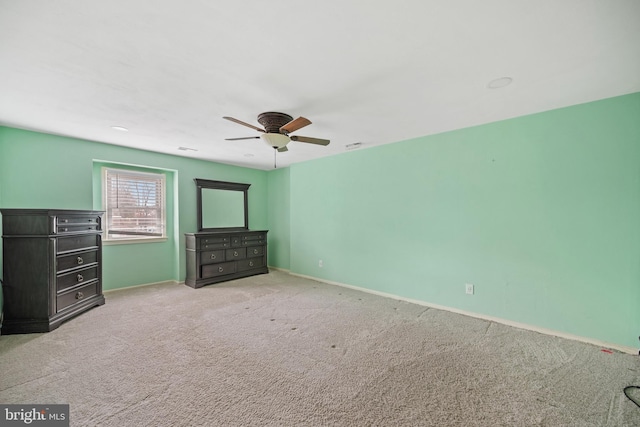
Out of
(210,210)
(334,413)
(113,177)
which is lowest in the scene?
(334,413)

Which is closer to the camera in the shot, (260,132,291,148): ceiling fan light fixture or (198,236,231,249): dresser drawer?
(260,132,291,148): ceiling fan light fixture

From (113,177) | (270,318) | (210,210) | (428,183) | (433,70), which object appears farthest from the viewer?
(210,210)

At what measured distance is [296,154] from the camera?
4586 millimetres

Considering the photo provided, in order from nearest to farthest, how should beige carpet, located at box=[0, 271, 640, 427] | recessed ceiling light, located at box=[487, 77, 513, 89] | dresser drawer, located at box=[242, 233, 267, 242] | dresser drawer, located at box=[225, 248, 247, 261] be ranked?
beige carpet, located at box=[0, 271, 640, 427] < recessed ceiling light, located at box=[487, 77, 513, 89] < dresser drawer, located at box=[225, 248, 247, 261] < dresser drawer, located at box=[242, 233, 267, 242]

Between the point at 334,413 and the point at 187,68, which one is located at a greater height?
the point at 187,68

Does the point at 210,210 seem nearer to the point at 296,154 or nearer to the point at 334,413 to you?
the point at 296,154

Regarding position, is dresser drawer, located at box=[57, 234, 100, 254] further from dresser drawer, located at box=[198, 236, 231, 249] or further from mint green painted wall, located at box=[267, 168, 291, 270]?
mint green painted wall, located at box=[267, 168, 291, 270]

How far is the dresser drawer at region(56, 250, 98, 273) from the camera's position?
295cm

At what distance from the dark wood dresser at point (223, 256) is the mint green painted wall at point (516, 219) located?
6.72 ft

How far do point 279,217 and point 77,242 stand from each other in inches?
138

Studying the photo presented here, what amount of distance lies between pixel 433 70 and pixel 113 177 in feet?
15.9

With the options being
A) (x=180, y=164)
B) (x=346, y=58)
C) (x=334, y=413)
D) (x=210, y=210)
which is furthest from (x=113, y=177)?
(x=334, y=413)

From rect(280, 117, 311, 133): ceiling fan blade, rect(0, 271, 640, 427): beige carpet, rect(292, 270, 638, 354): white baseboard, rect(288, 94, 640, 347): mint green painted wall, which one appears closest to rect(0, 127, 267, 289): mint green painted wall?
rect(0, 271, 640, 427): beige carpet

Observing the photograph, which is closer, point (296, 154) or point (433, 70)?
point (433, 70)
